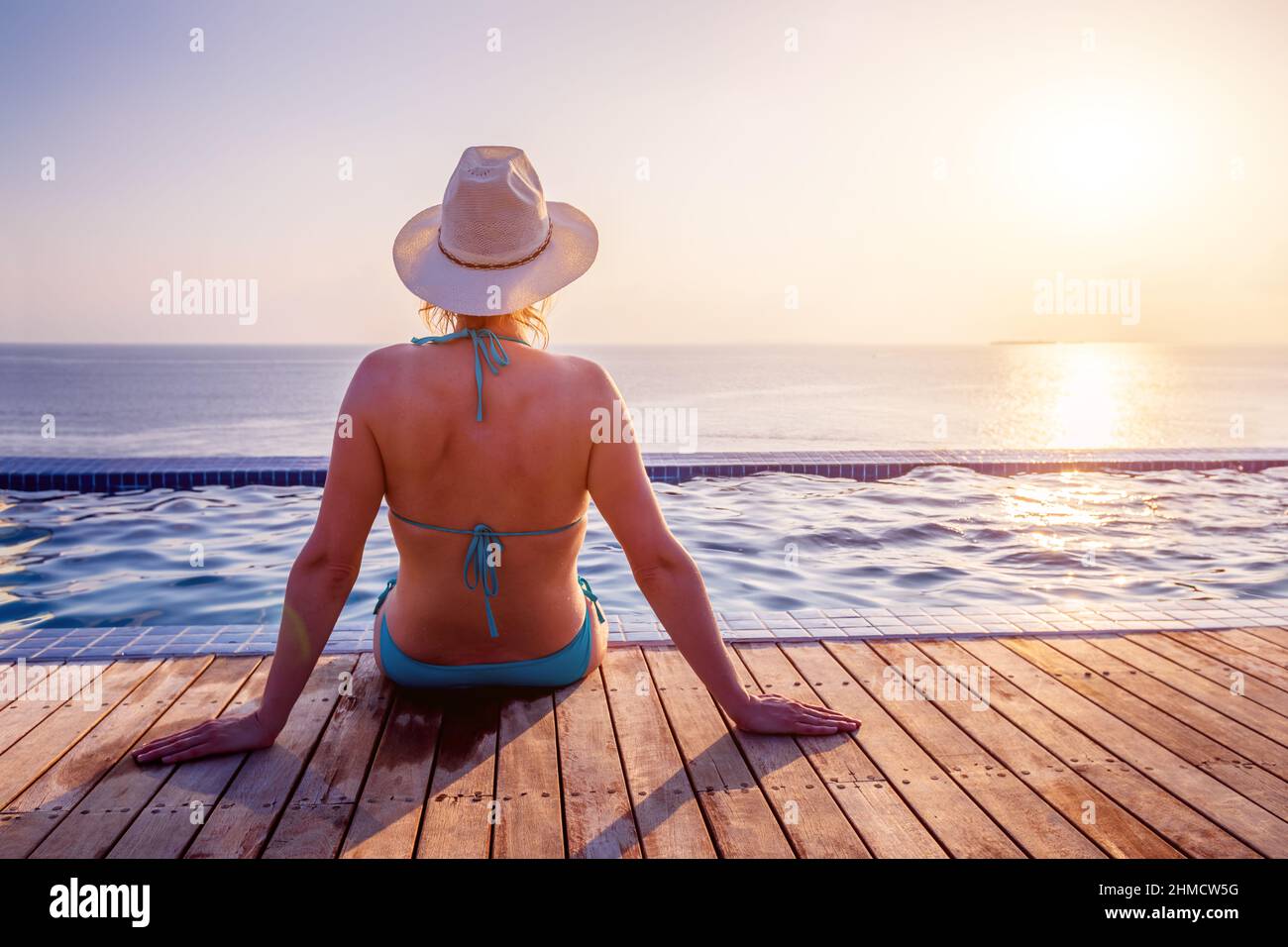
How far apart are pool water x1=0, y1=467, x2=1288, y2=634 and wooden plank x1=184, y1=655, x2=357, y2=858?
242 centimetres

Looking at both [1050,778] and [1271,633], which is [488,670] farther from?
[1271,633]

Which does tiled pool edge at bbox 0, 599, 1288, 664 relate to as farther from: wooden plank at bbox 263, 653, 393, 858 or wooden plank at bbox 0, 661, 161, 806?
wooden plank at bbox 263, 653, 393, 858

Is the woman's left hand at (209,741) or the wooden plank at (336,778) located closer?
the wooden plank at (336,778)

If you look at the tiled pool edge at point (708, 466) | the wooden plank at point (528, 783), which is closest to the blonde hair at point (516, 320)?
the wooden plank at point (528, 783)

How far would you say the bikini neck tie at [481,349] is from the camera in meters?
2.01

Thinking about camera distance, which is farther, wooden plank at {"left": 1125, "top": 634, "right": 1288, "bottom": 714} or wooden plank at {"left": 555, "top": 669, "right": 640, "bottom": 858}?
wooden plank at {"left": 1125, "top": 634, "right": 1288, "bottom": 714}

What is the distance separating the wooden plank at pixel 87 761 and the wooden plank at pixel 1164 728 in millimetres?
2493

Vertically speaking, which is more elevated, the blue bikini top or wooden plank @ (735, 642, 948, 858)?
the blue bikini top

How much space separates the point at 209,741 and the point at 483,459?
0.94 m

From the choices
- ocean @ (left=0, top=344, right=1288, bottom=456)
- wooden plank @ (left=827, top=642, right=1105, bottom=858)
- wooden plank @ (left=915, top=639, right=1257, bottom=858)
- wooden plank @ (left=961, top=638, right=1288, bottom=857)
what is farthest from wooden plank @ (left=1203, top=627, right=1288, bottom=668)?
ocean @ (left=0, top=344, right=1288, bottom=456)

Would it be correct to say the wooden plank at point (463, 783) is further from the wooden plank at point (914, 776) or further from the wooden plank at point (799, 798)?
the wooden plank at point (914, 776)

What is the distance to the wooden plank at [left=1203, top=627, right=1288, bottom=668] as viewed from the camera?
2926mm
